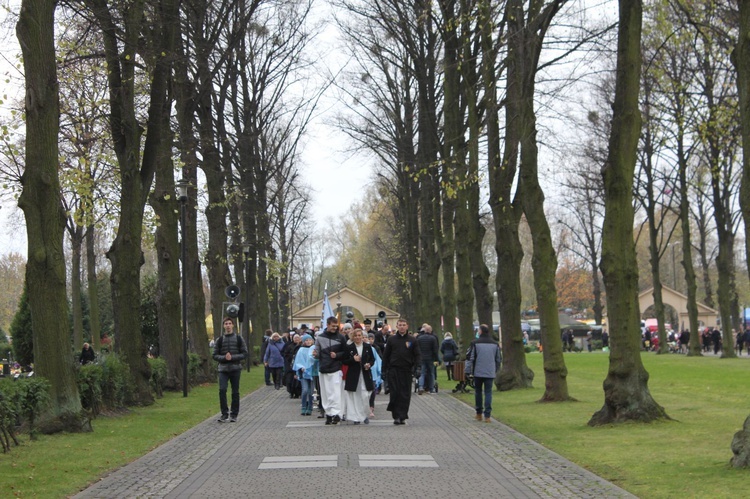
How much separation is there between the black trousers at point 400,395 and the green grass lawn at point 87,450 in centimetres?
356

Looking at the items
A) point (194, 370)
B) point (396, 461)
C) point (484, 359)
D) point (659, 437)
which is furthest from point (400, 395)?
point (194, 370)

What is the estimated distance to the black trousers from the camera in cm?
1820

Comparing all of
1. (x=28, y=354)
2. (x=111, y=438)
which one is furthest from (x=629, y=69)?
(x=28, y=354)

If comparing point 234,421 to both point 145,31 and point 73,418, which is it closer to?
point 73,418

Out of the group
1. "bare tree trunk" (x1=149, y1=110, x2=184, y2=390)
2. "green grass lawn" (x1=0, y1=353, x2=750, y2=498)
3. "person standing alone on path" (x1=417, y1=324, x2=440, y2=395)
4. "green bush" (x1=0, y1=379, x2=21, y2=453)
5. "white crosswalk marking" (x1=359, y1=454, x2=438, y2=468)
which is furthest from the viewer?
"bare tree trunk" (x1=149, y1=110, x2=184, y2=390)

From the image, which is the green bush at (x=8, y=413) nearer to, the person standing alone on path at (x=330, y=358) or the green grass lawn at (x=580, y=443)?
the green grass lawn at (x=580, y=443)

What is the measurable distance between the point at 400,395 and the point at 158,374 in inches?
350

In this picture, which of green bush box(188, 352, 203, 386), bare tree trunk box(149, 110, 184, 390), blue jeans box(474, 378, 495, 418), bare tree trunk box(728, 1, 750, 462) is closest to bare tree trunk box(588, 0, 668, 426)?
blue jeans box(474, 378, 495, 418)

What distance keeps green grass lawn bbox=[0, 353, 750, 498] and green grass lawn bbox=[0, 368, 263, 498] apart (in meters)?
0.01

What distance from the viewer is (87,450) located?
14.0 metres

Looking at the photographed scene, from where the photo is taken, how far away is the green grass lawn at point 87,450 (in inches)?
427

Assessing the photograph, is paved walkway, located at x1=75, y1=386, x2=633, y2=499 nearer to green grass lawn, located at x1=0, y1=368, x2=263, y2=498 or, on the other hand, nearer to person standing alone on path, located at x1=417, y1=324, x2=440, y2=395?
green grass lawn, located at x1=0, y1=368, x2=263, y2=498

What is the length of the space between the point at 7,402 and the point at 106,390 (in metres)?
6.09

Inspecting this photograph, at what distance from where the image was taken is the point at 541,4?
71.5 ft
